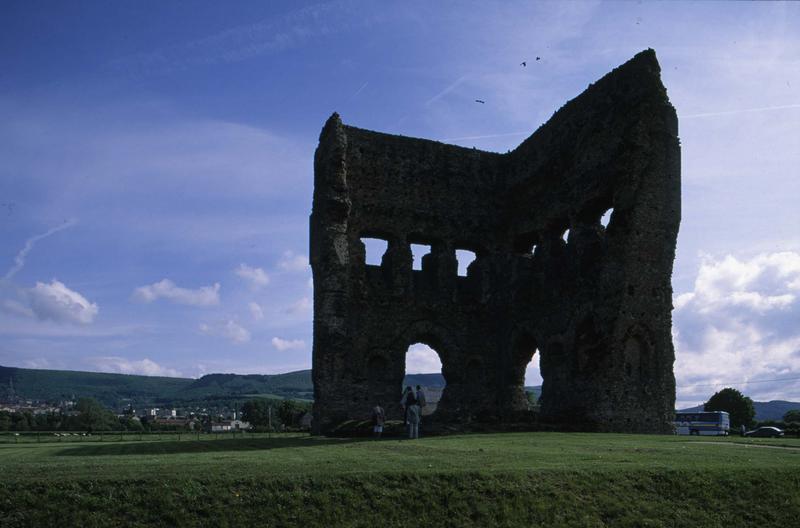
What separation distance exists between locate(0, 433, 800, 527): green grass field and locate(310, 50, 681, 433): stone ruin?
33.2 feet

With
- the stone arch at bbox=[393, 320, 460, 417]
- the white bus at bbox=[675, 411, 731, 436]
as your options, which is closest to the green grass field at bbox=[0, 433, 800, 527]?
the stone arch at bbox=[393, 320, 460, 417]

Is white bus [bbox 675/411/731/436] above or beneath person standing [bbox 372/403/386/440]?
beneath

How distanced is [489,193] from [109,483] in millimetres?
22100

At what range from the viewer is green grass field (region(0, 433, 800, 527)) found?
32.0ft

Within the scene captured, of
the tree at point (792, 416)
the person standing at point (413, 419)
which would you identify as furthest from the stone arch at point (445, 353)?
the tree at point (792, 416)

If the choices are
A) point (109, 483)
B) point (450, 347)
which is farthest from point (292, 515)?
point (450, 347)

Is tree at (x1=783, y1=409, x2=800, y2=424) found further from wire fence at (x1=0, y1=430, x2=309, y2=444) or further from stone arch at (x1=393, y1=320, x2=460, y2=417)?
stone arch at (x1=393, y1=320, x2=460, y2=417)

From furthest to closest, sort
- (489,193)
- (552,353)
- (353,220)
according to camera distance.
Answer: (489,193) → (353,220) → (552,353)

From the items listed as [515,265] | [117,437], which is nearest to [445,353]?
[515,265]

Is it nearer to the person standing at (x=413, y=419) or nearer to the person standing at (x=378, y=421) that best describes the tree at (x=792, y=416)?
the person standing at (x=378, y=421)

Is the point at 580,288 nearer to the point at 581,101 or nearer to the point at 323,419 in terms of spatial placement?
the point at 581,101

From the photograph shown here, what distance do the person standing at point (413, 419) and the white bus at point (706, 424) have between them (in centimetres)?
3141

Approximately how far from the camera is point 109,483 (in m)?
10.2

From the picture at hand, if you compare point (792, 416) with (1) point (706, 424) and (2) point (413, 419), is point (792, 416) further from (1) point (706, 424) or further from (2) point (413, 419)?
(2) point (413, 419)
